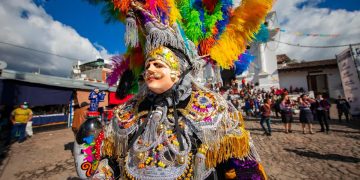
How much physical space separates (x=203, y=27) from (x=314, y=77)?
89.5 ft

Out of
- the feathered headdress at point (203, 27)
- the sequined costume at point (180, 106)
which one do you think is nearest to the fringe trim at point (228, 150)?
the sequined costume at point (180, 106)

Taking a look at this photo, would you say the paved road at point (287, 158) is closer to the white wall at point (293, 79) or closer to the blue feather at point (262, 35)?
the blue feather at point (262, 35)

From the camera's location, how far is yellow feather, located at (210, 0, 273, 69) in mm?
1821

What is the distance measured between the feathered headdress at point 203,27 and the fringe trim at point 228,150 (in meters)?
0.78

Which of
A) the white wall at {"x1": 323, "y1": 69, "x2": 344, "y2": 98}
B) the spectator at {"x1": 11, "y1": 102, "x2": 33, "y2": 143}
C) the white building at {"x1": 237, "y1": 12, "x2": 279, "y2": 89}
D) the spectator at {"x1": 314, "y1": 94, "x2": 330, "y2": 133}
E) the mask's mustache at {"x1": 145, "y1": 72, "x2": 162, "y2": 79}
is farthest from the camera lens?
the white building at {"x1": 237, "y1": 12, "x2": 279, "y2": 89}

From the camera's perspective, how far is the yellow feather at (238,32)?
1821mm

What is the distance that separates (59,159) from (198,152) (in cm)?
680

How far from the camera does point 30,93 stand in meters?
9.85

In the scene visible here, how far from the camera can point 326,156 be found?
5.07 metres

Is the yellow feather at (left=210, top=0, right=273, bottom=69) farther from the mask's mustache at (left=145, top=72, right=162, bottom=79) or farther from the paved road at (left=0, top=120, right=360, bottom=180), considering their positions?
the paved road at (left=0, top=120, right=360, bottom=180)

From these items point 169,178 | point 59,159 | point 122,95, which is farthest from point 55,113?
point 169,178

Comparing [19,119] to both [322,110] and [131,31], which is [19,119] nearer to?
[131,31]

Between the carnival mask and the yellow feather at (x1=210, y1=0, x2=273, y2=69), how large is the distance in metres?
0.53

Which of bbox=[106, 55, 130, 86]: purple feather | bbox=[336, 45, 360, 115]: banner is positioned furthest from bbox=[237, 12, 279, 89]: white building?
bbox=[106, 55, 130, 86]: purple feather
